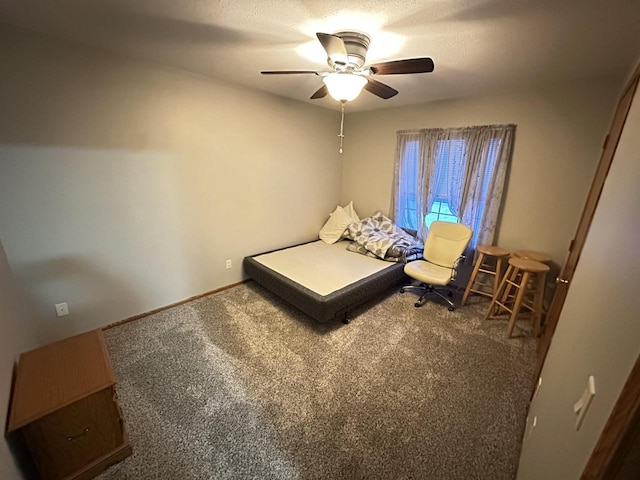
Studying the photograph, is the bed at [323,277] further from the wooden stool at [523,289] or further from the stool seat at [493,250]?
the wooden stool at [523,289]

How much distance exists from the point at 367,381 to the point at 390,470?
59 centimetres

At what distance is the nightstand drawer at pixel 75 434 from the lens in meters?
1.20

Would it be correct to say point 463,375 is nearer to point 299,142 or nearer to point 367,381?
point 367,381

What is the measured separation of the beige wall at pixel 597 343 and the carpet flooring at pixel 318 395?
0.55 metres

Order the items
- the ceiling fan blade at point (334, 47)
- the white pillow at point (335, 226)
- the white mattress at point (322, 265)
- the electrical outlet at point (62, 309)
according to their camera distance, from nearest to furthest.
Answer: the ceiling fan blade at point (334, 47) → the electrical outlet at point (62, 309) → the white mattress at point (322, 265) → the white pillow at point (335, 226)

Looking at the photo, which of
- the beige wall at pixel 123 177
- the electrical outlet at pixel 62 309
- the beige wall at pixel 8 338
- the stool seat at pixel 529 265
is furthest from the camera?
the stool seat at pixel 529 265

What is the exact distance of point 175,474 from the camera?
1354 mm

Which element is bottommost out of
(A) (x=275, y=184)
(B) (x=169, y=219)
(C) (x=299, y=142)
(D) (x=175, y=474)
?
(D) (x=175, y=474)

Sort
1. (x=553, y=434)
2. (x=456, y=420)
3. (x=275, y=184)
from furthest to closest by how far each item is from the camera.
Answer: (x=275, y=184), (x=456, y=420), (x=553, y=434)

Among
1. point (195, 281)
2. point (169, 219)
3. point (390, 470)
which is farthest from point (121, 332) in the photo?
point (390, 470)

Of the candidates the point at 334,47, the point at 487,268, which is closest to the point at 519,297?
the point at 487,268

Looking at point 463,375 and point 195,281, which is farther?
point 195,281

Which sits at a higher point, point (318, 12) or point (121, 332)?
point (318, 12)

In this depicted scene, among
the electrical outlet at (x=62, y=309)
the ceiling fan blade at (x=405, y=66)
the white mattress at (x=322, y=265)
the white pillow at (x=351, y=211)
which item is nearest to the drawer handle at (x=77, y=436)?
the electrical outlet at (x=62, y=309)
